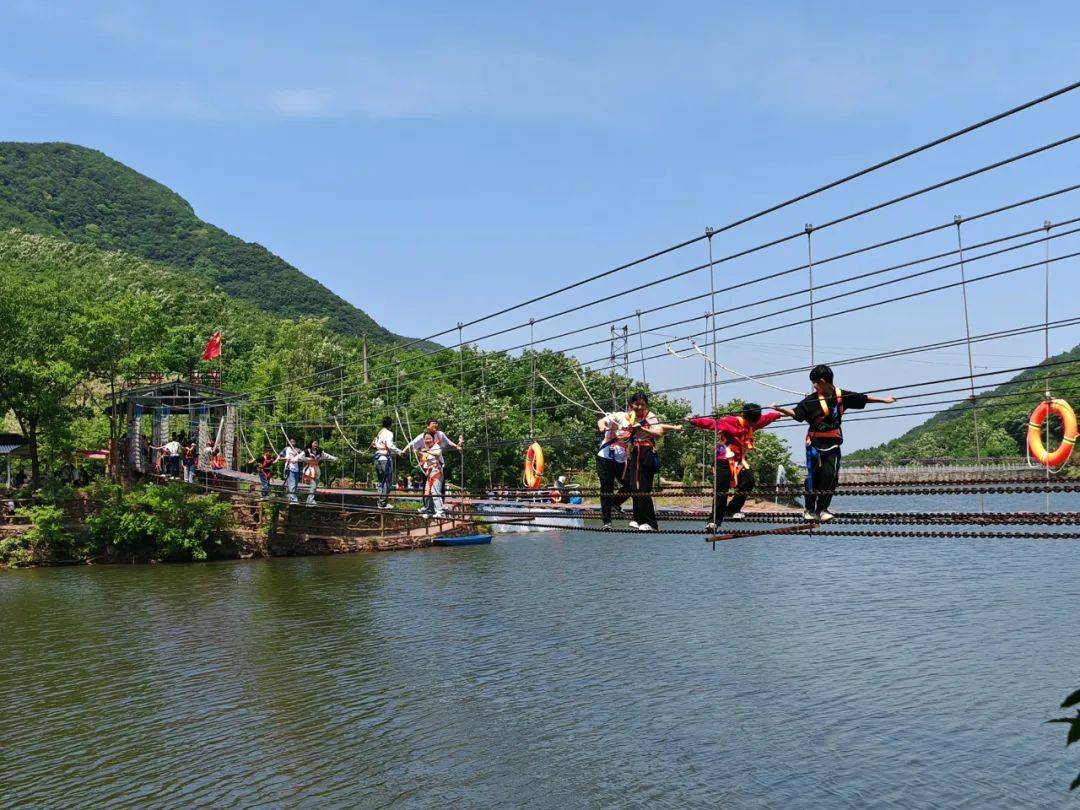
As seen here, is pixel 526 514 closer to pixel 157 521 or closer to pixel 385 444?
pixel 385 444

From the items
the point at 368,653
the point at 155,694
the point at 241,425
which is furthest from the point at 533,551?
the point at 155,694

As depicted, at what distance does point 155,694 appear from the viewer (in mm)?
17766

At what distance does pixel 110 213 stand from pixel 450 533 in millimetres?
116057

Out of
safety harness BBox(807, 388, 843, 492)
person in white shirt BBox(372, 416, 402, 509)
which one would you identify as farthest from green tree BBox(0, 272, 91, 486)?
safety harness BBox(807, 388, 843, 492)

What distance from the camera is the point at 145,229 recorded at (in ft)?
462

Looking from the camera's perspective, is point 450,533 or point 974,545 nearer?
point 974,545

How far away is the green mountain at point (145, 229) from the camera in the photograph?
12756 centimetres

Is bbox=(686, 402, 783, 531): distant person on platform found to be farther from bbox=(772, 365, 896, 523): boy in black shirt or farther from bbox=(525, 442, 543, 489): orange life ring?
bbox=(525, 442, 543, 489): orange life ring

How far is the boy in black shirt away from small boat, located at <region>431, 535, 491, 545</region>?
33.3 meters

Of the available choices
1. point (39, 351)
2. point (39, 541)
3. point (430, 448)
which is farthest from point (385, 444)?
point (39, 541)

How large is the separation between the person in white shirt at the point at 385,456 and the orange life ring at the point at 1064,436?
12.2m

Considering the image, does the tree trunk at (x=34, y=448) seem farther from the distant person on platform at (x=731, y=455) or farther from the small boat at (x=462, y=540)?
the distant person on platform at (x=731, y=455)

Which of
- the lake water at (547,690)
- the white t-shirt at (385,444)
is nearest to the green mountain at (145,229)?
the lake water at (547,690)

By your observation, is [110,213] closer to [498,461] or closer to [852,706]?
[498,461]
